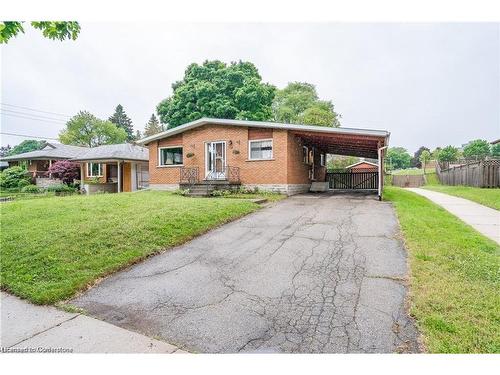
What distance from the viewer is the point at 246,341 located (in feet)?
8.59

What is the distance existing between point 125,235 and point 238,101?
23.5m

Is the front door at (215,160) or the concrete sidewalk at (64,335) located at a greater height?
the front door at (215,160)

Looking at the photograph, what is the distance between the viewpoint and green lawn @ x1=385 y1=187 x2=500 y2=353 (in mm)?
2500

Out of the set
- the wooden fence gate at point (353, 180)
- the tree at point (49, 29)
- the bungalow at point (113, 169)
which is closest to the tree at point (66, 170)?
the bungalow at point (113, 169)

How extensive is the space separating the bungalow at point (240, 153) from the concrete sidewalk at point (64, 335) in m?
10.6

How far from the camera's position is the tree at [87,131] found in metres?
44.2

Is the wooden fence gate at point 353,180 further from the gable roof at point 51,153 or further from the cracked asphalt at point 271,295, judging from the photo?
the gable roof at point 51,153

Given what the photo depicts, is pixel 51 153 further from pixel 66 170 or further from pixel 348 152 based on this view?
pixel 348 152

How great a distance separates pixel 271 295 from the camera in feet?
11.6

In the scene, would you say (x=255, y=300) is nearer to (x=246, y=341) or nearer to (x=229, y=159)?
(x=246, y=341)

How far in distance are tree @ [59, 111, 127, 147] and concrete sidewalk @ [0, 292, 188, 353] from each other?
47.9 meters

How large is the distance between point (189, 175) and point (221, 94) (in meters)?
14.7

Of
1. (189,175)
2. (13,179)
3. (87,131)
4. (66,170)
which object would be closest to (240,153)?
(189,175)
